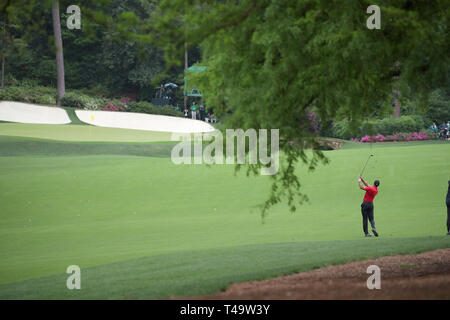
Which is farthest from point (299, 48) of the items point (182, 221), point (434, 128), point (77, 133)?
point (434, 128)

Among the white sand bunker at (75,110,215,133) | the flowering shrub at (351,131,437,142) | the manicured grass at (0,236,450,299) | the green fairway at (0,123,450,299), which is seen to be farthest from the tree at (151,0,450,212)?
the white sand bunker at (75,110,215,133)

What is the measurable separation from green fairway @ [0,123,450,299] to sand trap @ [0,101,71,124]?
974cm

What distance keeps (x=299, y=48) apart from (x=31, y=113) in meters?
37.7

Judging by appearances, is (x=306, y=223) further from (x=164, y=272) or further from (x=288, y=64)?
(x=288, y=64)

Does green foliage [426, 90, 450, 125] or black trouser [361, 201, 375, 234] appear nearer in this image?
black trouser [361, 201, 375, 234]

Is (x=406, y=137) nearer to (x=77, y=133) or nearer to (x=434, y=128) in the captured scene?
(x=434, y=128)

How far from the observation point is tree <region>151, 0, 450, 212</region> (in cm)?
797

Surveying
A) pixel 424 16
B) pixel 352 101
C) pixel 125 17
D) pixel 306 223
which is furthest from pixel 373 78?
pixel 306 223

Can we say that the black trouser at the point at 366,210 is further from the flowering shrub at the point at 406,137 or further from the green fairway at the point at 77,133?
the flowering shrub at the point at 406,137

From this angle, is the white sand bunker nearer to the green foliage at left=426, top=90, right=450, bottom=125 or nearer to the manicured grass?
the green foliage at left=426, top=90, right=450, bottom=125

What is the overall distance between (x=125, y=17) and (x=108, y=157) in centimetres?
2257

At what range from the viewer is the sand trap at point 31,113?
138 feet

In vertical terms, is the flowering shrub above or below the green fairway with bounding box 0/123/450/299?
above
